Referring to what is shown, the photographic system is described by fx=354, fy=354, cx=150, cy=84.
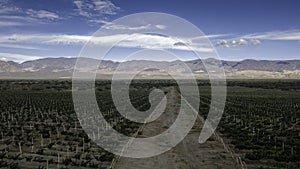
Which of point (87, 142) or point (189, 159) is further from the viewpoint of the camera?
point (87, 142)

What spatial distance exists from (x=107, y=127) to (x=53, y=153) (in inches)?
381

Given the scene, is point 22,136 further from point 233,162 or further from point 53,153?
point 233,162

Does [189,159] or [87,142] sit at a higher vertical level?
[189,159]

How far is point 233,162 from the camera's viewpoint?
55.9 feet

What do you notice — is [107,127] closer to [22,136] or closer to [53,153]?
[22,136]

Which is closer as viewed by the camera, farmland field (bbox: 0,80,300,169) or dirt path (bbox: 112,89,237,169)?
dirt path (bbox: 112,89,237,169)

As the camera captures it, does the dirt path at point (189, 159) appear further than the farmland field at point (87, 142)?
No

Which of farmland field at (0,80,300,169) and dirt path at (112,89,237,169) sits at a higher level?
dirt path at (112,89,237,169)

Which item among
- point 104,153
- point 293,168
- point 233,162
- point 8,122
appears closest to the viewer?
point 293,168

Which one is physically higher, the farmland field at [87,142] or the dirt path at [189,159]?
the dirt path at [189,159]

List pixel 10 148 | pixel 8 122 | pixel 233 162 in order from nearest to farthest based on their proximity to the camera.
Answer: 1. pixel 233 162
2. pixel 10 148
3. pixel 8 122

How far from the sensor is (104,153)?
63.1ft

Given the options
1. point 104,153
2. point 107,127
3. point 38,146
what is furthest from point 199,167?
point 107,127

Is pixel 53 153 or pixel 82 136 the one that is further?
pixel 82 136
